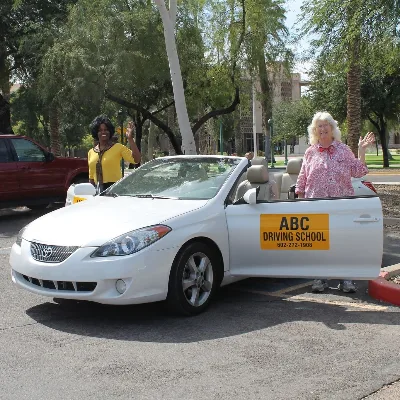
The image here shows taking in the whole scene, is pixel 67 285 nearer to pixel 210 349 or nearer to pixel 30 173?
pixel 210 349

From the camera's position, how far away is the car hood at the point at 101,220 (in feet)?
18.6

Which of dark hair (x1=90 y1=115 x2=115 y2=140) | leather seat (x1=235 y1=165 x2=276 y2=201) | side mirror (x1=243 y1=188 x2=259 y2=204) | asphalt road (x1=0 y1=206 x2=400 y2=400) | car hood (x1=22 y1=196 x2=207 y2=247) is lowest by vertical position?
asphalt road (x1=0 y1=206 x2=400 y2=400)

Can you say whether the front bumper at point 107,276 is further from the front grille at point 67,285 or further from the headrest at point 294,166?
the headrest at point 294,166

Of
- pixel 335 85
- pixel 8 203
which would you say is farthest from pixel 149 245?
pixel 335 85

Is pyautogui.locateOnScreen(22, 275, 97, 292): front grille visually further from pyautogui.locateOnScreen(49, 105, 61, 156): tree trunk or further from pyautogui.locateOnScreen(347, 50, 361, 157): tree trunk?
pyautogui.locateOnScreen(49, 105, 61, 156): tree trunk

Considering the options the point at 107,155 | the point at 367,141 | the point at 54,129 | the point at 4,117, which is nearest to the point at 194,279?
the point at 367,141

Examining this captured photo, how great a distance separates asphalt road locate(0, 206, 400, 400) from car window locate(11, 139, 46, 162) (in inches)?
271

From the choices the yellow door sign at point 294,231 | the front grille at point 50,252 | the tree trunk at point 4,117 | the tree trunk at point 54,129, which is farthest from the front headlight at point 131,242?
the tree trunk at point 54,129

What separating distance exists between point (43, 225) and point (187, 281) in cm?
146

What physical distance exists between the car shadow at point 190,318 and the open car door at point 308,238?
354 mm

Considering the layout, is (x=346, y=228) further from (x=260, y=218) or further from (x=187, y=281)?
(x=187, y=281)

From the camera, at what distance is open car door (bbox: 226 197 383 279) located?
20.1 feet

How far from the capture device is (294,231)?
6219 mm

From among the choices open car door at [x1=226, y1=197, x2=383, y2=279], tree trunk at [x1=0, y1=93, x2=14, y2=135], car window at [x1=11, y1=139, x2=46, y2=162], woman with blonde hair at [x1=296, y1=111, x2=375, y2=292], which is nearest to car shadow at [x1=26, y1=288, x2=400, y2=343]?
open car door at [x1=226, y1=197, x2=383, y2=279]
